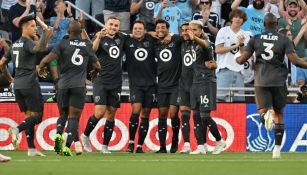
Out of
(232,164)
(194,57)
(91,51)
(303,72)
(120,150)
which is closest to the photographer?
(232,164)

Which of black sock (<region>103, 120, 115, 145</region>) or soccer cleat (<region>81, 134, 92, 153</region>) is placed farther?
soccer cleat (<region>81, 134, 92, 153</region>)

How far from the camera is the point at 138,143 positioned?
22125 millimetres

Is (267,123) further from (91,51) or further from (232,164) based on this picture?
(91,51)

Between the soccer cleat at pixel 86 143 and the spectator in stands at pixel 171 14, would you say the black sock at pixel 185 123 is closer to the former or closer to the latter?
the soccer cleat at pixel 86 143

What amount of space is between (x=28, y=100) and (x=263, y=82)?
4413mm

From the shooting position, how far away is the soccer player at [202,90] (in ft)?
68.4

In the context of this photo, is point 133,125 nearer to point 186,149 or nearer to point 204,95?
point 186,149

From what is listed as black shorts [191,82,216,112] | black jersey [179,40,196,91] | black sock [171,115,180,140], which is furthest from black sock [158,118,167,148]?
black shorts [191,82,216,112]

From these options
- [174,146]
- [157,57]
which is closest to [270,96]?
[174,146]

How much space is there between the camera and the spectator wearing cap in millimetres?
24922

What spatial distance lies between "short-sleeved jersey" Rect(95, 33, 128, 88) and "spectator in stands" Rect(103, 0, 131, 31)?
3533mm

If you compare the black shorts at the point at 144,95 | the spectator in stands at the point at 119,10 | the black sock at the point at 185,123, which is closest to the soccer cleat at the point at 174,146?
the black sock at the point at 185,123

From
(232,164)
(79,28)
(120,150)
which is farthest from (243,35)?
(232,164)

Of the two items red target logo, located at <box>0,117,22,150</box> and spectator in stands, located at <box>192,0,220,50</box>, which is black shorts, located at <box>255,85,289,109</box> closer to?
spectator in stands, located at <box>192,0,220,50</box>
